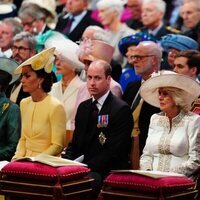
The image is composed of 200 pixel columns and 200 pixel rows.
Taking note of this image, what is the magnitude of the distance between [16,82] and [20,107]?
116 cm

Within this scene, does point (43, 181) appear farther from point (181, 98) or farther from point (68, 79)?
point (68, 79)

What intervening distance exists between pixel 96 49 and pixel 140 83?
888 mm

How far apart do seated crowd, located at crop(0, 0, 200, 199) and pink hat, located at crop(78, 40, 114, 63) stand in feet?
0.04

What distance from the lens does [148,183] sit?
725cm

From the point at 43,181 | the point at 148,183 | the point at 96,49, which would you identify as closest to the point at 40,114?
the point at 43,181

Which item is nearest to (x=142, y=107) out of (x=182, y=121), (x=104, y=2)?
(x=182, y=121)

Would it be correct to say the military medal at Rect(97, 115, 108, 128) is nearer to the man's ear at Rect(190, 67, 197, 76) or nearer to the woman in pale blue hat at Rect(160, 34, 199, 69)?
the man's ear at Rect(190, 67, 197, 76)

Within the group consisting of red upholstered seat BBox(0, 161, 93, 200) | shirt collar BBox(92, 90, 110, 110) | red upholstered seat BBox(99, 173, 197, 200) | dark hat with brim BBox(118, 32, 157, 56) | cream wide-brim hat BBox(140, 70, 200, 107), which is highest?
dark hat with brim BBox(118, 32, 157, 56)

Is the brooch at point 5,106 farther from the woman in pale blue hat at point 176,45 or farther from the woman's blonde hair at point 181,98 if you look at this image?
the woman in pale blue hat at point 176,45

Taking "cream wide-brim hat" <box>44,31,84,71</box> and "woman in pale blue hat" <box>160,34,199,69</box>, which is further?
"woman in pale blue hat" <box>160,34,199,69</box>

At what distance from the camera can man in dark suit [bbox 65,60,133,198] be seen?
8398 millimetres

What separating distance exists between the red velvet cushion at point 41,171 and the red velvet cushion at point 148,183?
336 mm

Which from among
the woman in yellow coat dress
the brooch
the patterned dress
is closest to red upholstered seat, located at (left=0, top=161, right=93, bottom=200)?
the patterned dress

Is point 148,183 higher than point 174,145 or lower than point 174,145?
lower
